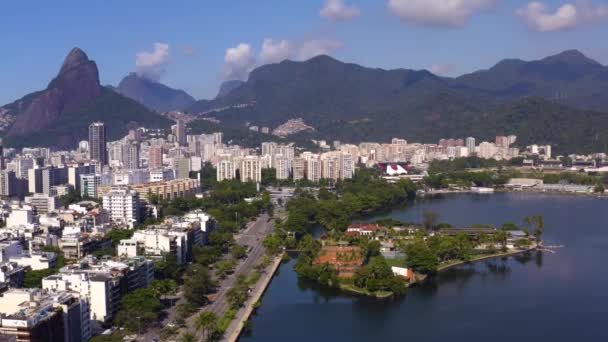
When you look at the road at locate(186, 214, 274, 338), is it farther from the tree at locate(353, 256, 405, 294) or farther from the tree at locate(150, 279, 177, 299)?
the tree at locate(353, 256, 405, 294)

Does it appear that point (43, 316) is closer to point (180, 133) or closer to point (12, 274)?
point (12, 274)

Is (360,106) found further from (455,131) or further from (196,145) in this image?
(196,145)

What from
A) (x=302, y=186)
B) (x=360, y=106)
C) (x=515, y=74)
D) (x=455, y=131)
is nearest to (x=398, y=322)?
(x=302, y=186)

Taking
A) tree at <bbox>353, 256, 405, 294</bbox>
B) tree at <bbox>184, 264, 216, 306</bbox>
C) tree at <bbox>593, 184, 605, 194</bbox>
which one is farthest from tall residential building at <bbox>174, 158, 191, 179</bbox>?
tree at <bbox>353, 256, 405, 294</bbox>

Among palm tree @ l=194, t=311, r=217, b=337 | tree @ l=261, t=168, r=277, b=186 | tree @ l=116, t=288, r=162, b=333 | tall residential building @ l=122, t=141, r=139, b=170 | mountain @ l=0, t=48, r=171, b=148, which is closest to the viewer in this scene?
palm tree @ l=194, t=311, r=217, b=337

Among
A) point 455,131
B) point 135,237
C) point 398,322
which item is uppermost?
point 455,131

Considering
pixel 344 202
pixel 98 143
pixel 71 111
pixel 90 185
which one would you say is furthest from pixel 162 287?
pixel 71 111

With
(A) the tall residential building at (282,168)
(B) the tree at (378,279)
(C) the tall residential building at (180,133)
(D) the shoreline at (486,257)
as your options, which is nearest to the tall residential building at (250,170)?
(A) the tall residential building at (282,168)
